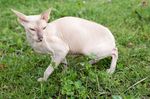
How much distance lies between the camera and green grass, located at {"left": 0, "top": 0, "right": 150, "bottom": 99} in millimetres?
4180

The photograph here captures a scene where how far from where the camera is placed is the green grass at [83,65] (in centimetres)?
418

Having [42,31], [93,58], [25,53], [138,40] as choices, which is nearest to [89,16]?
[138,40]

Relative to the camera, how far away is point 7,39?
5.48 metres

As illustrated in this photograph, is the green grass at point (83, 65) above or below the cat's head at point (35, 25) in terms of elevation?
below

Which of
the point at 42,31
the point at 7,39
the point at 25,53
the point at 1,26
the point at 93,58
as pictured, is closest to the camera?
the point at 42,31

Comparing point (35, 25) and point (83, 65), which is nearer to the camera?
point (35, 25)

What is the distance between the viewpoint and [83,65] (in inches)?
174

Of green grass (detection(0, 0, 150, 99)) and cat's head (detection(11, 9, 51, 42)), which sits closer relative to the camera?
cat's head (detection(11, 9, 51, 42))

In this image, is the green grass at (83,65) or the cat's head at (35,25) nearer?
the cat's head at (35,25)

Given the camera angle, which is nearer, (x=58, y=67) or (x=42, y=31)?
(x=42, y=31)

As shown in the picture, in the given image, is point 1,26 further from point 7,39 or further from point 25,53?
point 25,53

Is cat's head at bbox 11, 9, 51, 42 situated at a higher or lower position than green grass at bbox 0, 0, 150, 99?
higher

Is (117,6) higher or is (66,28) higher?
(66,28)

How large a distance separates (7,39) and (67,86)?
70.9 inches
